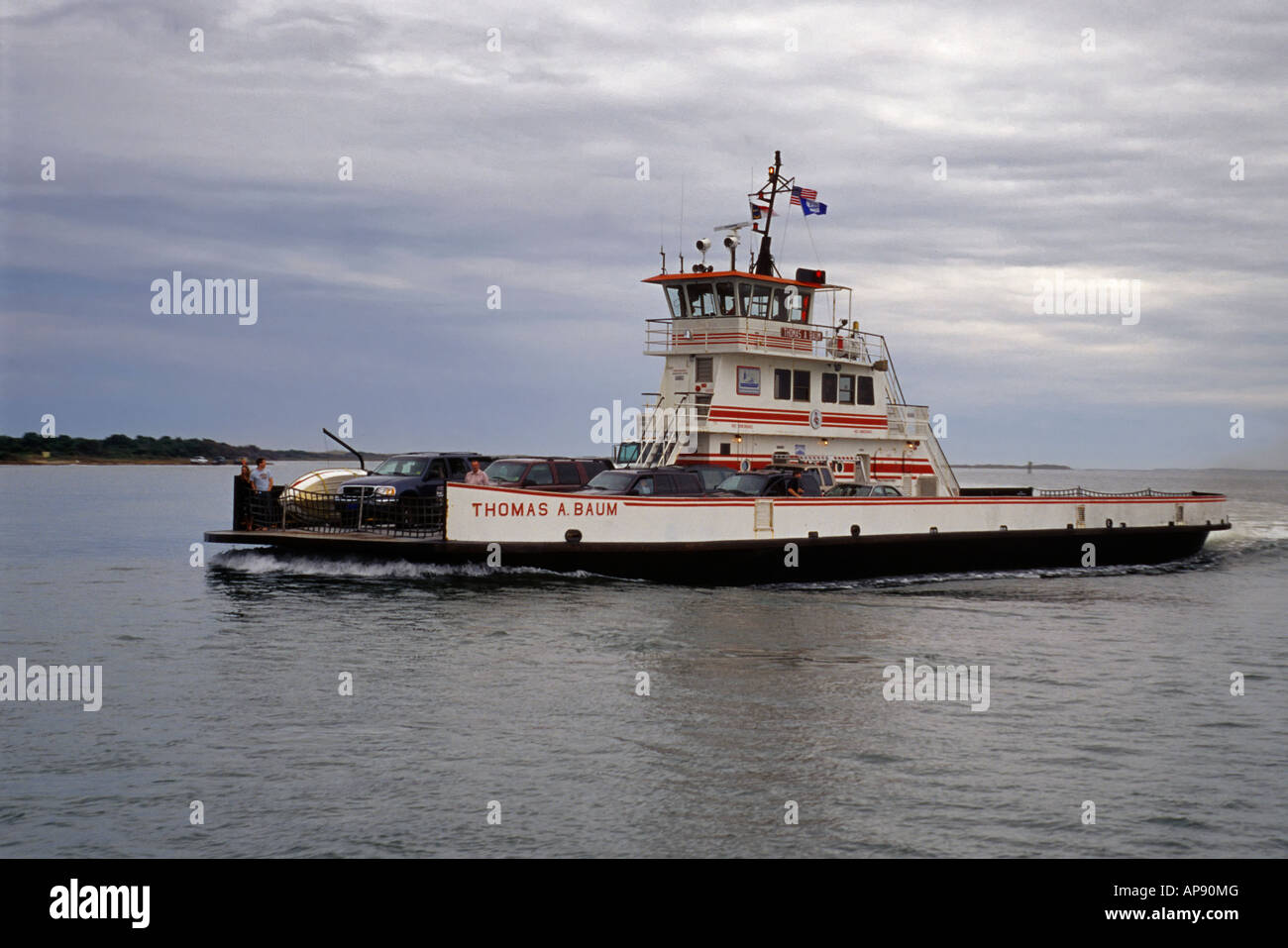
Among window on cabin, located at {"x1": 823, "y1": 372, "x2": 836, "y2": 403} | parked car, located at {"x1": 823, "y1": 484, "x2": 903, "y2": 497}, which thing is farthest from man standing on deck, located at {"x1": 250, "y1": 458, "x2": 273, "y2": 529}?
window on cabin, located at {"x1": 823, "y1": 372, "x2": 836, "y2": 403}

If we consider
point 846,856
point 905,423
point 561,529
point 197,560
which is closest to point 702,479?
point 561,529

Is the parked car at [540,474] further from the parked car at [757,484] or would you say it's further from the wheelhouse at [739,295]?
the wheelhouse at [739,295]

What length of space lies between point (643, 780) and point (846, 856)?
2.21m

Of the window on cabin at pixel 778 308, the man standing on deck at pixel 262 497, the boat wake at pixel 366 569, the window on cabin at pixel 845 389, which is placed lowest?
the boat wake at pixel 366 569

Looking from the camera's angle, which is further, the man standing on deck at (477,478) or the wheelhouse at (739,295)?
the wheelhouse at (739,295)

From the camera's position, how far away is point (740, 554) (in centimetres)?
2389

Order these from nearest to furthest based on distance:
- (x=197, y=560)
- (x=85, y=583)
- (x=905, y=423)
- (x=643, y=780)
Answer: (x=643, y=780) → (x=85, y=583) → (x=197, y=560) → (x=905, y=423)

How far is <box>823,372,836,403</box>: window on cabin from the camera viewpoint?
3056 cm

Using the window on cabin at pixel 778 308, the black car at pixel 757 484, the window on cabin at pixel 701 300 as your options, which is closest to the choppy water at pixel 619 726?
the black car at pixel 757 484

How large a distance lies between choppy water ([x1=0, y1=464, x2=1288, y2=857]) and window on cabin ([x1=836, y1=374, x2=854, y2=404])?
9043 mm

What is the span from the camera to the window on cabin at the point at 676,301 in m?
30.0

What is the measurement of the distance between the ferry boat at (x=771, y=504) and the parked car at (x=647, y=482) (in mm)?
113

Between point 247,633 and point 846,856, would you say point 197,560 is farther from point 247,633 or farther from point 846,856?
point 846,856

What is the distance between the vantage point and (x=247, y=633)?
18.0 m
